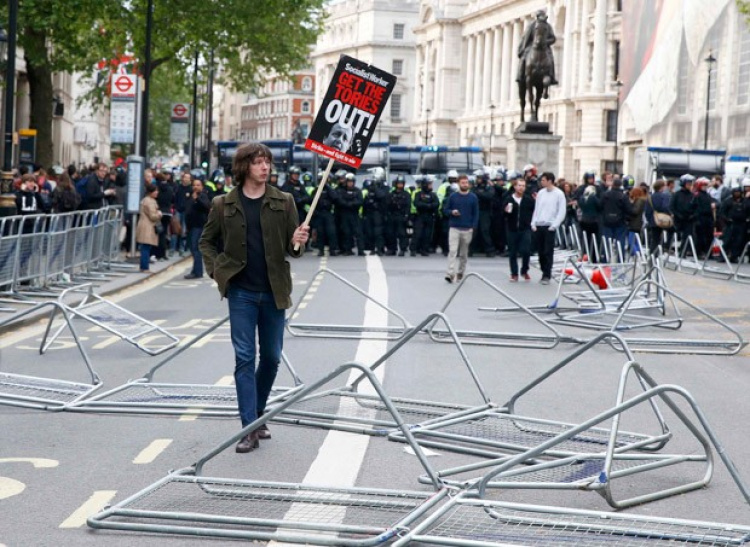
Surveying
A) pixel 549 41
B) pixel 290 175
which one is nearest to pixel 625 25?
pixel 549 41

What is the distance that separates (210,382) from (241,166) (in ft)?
10.9

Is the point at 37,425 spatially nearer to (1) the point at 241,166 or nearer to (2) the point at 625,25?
(1) the point at 241,166

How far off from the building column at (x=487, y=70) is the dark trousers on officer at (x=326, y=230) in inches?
4228

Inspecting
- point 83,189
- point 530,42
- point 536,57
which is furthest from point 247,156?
point 530,42

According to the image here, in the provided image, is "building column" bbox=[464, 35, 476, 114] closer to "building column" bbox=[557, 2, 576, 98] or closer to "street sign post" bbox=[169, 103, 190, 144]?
"building column" bbox=[557, 2, 576, 98]

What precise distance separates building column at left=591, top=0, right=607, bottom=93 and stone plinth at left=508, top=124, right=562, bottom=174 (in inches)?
2472

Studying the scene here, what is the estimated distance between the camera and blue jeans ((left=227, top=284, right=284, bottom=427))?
8828mm

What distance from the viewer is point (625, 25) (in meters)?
67.7

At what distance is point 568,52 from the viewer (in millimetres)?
113688

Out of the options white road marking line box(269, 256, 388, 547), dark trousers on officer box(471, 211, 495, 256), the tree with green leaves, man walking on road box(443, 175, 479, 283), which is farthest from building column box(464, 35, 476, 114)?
white road marking line box(269, 256, 388, 547)

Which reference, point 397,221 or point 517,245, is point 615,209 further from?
point 397,221

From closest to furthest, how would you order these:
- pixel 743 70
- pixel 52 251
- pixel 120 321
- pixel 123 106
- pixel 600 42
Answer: pixel 120 321 → pixel 52 251 → pixel 123 106 → pixel 743 70 → pixel 600 42

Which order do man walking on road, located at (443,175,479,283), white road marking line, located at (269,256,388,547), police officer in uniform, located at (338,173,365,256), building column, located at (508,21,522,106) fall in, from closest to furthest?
white road marking line, located at (269,256,388,547), man walking on road, located at (443,175,479,283), police officer in uniform, located at (338,173,365,256), building column, located at (508,21,522,106)

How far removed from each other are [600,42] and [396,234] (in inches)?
2882
